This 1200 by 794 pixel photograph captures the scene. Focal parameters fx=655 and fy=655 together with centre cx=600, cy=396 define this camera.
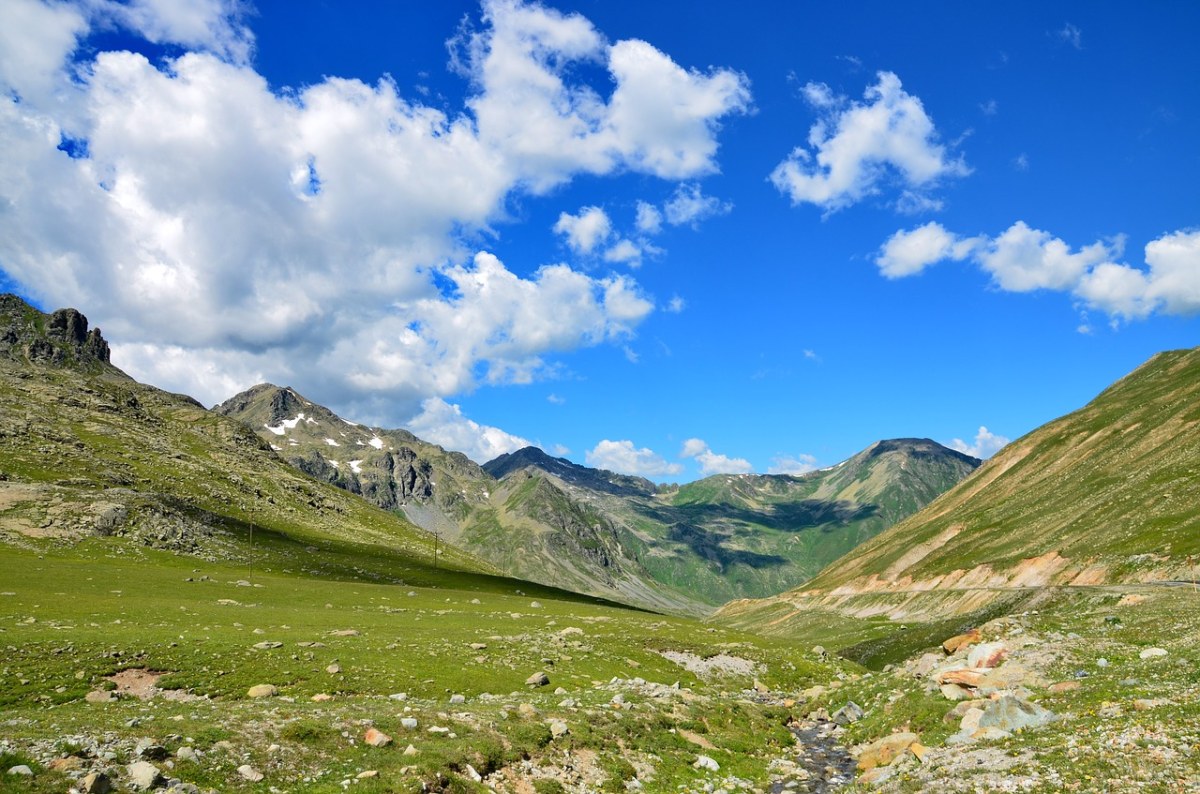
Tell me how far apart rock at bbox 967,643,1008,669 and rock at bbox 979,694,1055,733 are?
13145mm

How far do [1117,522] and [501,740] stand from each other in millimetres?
112844

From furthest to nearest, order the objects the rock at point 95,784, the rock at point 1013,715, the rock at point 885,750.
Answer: the rock at point 885,750, the rock at point 1013,715, the rock at point 95,784

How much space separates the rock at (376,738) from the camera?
84.2 feet

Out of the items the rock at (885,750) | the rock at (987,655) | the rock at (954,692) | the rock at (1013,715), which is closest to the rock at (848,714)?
the rock at (954,692)

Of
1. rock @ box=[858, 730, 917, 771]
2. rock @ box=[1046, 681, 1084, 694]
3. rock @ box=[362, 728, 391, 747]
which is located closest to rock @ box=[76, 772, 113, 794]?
rock @ box=[362, 728, 391, 747]

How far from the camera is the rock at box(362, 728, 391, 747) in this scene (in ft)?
84.2

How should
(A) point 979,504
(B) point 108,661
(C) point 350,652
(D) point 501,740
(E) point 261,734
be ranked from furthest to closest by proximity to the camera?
(A) point 979,504 < (C) point 350,652 < (B) point 108,661 < (D) point 501,740 < (E) point 261,734

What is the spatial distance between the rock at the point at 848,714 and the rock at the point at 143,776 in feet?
121

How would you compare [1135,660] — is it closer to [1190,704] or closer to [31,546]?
[1190,704]

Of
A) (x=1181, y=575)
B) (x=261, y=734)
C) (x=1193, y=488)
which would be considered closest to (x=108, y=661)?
(x=261, y=734)

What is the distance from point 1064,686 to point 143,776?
36.9m

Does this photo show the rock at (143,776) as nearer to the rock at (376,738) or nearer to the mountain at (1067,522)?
the rock at (376,738)

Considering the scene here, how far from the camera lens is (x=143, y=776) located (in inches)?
765

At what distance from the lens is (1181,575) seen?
239ft
